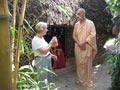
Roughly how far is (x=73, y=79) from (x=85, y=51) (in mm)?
1026

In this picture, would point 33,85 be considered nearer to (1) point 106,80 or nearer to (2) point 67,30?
(1) point 106,80

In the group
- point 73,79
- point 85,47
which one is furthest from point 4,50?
point 73,79

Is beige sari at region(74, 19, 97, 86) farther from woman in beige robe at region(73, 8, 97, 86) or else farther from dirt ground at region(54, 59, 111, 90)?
dirt ground at region(54, 59, 111, 90)

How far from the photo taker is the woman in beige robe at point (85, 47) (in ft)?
14.4

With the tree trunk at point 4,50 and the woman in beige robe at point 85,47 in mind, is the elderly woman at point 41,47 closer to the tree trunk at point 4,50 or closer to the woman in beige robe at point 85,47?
the woman in beige robe at point 85,47

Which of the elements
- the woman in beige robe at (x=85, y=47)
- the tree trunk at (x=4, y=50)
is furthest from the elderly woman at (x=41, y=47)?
the tree trunk at (x=4, y=50)

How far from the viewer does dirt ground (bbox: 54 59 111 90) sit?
14.5 feet

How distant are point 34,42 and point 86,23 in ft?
6.26

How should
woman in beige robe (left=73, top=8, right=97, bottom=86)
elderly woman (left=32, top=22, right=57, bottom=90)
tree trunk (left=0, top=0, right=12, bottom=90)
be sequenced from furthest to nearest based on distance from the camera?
woman in beige robe (left=73, top=8, right=97, bottom=86) → elderly woman (left=32, top=22, right=57, bottom=90) → tree trunk (left=0, top=0, right=12, bottom=90)

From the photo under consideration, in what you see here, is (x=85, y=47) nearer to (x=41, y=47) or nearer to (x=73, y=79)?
(x=73, y=79)

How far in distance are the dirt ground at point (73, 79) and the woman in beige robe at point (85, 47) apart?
245 millimetres

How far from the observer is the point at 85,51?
14.6ft

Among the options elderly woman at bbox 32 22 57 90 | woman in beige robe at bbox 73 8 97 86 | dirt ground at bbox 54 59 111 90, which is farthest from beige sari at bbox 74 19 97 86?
elderly woman at bbox 32 22 57 90

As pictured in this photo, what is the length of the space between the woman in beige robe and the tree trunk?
3.48m
